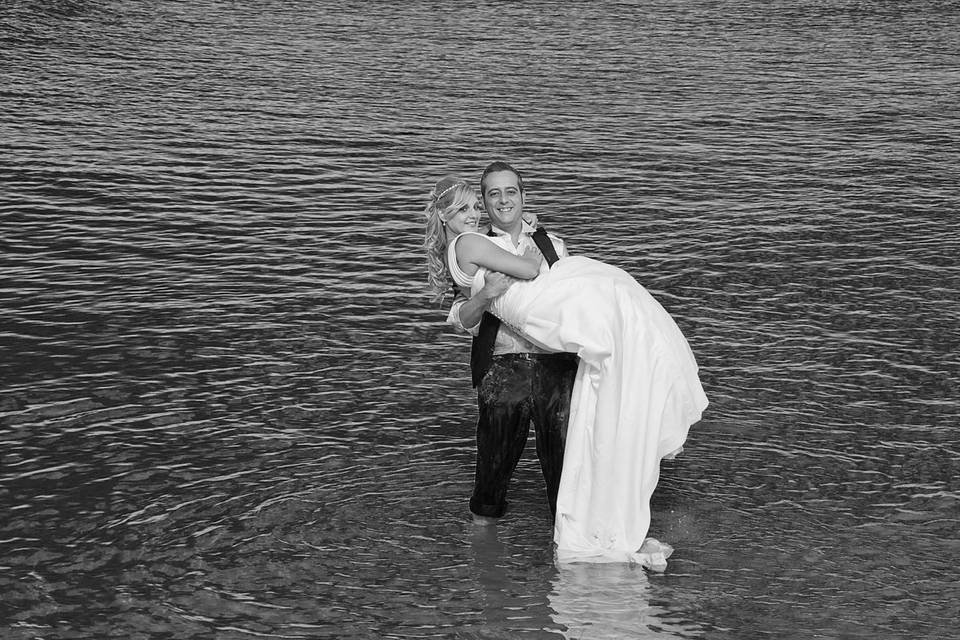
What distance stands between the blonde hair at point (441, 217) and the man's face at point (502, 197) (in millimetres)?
91

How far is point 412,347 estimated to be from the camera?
12.6 m

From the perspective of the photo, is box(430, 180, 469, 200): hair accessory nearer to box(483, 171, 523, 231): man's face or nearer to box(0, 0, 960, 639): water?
box(483, 171, 523, 231): man's face

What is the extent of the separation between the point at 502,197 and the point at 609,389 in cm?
123

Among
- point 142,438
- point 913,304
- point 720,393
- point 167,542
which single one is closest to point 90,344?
point 142,438

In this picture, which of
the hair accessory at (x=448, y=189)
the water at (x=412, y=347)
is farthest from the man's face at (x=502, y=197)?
the water at (x=412, y=347)

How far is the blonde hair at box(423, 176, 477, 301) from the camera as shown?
7.75 metres

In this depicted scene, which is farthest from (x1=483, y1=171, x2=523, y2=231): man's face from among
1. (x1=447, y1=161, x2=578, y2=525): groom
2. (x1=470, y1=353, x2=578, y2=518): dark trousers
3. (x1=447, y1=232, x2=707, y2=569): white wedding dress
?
(x1=470, y1=353, x2=578, y2=518): dark trousers

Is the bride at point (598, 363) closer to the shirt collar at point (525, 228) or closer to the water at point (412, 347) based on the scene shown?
the shirt collar at point (525, 228)

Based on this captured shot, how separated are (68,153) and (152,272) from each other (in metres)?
5.94

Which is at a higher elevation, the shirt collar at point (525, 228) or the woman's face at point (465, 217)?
the woman's face at point (465, 217)

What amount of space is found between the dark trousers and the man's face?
2.66 ft

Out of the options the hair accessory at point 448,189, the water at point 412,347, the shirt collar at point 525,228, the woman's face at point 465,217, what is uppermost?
the hair accessory at point 448,189

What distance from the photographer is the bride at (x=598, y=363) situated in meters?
7.64

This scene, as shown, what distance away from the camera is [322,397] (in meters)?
11.3
